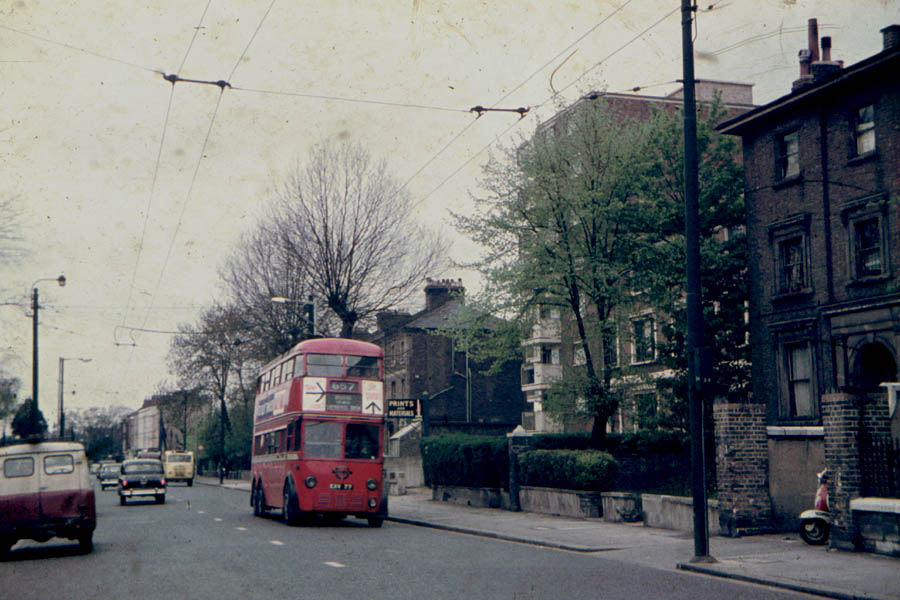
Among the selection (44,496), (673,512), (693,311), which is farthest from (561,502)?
(44,496)

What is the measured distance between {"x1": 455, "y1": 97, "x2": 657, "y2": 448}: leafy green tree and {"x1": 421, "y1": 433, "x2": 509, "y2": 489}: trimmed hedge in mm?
2578

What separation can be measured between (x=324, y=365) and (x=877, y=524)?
43.4ft

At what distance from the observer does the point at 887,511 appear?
1451 cm

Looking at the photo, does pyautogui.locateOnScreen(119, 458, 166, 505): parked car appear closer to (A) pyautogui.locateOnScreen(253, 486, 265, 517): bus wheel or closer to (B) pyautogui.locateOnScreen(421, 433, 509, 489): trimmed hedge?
(A) pyautogui.locateOnScreen(253, 486, 265, 517): bus wheel

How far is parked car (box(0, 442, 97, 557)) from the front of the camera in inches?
690

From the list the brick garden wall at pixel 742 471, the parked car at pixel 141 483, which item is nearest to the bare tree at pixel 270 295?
the parked car at pixel 141 483

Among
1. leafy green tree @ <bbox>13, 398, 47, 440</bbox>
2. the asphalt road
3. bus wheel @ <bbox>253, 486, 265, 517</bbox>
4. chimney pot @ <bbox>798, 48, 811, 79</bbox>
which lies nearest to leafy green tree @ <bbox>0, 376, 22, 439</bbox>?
leafy green tree @ <bbox>13, 398, 47, 440</bbox>

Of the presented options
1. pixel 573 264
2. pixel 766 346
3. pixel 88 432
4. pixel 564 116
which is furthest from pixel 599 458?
pixel 88 432

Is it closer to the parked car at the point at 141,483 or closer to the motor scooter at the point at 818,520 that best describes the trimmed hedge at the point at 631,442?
the motor scooter at the point at 818,520

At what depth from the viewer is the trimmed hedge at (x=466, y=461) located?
97.1 ft

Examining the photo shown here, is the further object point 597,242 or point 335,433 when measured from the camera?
point 597,242

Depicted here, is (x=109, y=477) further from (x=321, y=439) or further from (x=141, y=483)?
(x=321, y=439)

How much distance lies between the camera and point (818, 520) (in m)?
16.0

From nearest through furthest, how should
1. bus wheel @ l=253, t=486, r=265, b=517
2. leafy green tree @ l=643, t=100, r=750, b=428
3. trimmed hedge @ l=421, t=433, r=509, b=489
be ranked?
1. leafy green tree @ l=643, t=100, r=750, b=428
2. bus wheel @ l=253, t=486, r=265, b=517
3. trimmed hedge @ l=421, t=433, r=509, b=489
